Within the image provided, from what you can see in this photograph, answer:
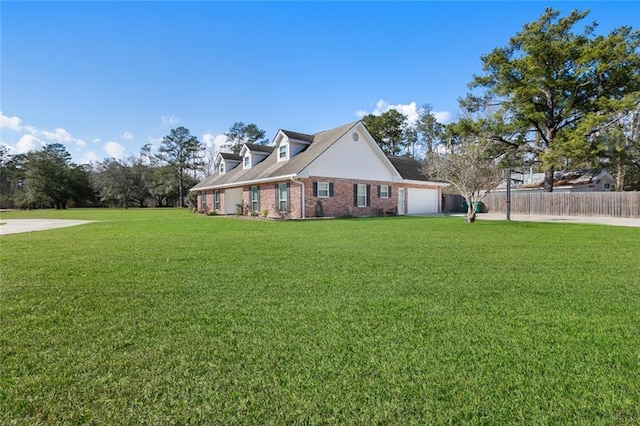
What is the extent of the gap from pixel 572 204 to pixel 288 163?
769 inches

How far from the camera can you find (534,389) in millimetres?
2168

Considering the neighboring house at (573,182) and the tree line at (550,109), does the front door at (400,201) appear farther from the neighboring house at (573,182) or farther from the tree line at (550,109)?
the neighboring house at (573,182)

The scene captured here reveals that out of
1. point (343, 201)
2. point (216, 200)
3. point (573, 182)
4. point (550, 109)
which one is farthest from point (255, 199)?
point (573, 182)

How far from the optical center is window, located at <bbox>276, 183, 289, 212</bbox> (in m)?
19.3

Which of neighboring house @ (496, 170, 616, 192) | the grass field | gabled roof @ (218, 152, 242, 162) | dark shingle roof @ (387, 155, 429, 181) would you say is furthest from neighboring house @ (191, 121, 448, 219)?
the grass field

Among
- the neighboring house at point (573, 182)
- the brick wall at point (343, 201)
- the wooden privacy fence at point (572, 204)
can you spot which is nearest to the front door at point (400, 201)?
the brick wall at point (343, 201)

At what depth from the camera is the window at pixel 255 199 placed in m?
21.8

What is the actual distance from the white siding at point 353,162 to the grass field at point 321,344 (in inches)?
540

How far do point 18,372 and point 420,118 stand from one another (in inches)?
1788

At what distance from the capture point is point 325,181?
1944 cm

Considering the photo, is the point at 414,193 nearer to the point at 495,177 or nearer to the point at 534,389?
the point at 495,177

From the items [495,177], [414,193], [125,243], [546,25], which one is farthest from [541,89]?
[125,243]

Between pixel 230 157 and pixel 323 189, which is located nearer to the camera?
pixel 323 189

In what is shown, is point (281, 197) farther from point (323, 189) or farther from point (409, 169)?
point (409, 169)
